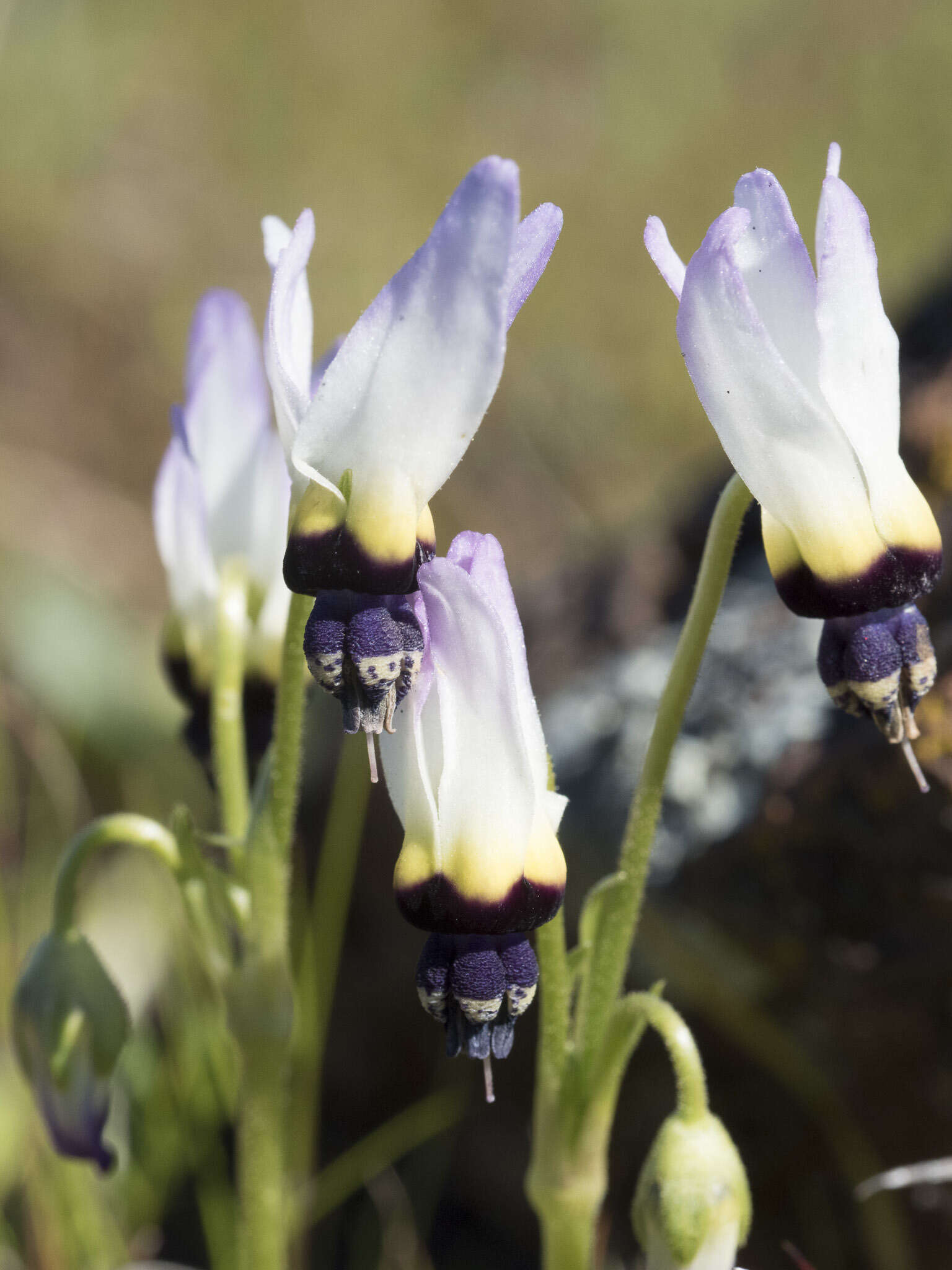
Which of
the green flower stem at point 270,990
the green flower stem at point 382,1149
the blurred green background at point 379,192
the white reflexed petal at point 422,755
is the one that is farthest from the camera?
the blurred green background at point 379,192

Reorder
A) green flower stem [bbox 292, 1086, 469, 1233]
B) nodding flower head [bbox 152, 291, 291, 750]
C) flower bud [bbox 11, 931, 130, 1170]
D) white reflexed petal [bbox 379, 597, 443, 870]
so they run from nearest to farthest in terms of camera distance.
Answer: white reflexed petal [bbox 379, 597, 443, 870] → flower bud [bbox 11, 931, 130, 1170] → nodding flower head [bbox 152, 291, 291, 750] → green flower stem [bbox 292, 1086, 469, 1233]

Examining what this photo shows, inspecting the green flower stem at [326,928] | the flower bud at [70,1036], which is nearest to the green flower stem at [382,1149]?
the green flower stem at [326,928]

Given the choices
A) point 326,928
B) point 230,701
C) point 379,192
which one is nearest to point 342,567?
point 230,701

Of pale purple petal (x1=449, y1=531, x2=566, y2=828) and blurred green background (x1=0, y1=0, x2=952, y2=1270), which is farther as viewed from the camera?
blurred green background (x1=0, y1=0, x2=952, y2=1270)

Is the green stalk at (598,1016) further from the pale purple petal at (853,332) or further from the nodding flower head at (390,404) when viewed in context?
the nodding flower head at (390,404)

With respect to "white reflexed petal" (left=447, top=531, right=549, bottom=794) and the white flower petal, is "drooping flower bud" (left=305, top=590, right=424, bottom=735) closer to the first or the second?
"white reflexed petal" (left=447, top=531, right=549, bottom=794)

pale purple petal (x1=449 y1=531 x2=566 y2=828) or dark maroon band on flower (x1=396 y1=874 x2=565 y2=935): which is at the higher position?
pale purple petal (x1=449 y1=531 x2=566 y2=828)

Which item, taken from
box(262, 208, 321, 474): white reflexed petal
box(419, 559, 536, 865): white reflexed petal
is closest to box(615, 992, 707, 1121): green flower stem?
box(419, 559, 536, 865): white reflexed petal
